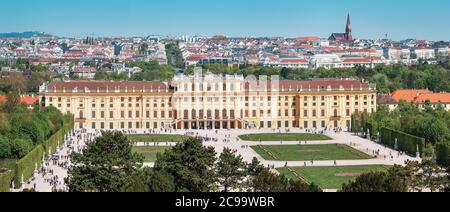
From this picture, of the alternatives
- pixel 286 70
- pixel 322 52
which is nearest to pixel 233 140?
pixel 286 70

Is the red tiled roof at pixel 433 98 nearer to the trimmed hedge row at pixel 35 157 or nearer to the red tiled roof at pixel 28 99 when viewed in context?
the red tiled roof at pixel 28 99

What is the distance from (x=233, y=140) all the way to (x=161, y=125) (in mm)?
13102

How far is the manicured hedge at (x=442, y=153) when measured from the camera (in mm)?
44812

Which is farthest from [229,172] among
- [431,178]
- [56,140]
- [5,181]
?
[56,140]

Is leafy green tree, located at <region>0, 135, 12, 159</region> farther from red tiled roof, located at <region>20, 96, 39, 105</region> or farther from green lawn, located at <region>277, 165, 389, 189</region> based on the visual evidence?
red tiled roof, located at <region>20, 96, 39, 105</region>

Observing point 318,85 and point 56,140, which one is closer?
point 56,140

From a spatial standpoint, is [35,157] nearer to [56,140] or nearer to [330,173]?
[56,140]

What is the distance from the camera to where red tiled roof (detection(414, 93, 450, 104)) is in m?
81.6

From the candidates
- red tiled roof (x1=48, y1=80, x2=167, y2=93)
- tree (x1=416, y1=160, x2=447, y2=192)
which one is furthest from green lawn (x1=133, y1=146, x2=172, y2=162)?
tree (x1=416, y1=160, x2=447, y2=192)

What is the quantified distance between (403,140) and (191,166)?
2570 centimetres

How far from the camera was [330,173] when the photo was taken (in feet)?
140

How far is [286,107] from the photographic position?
74875mm

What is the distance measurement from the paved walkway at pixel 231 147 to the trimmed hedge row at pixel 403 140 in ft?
2.10
